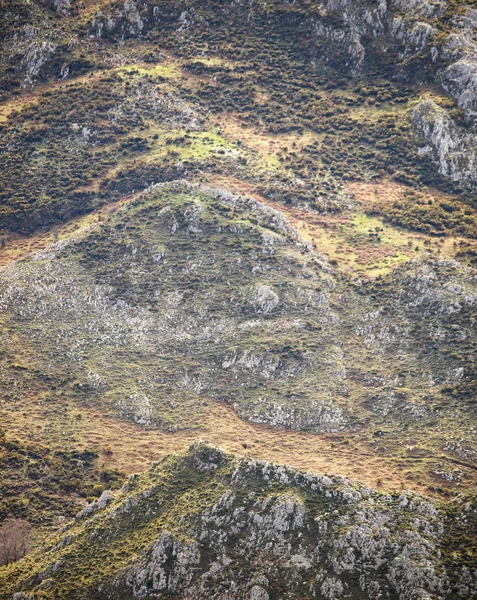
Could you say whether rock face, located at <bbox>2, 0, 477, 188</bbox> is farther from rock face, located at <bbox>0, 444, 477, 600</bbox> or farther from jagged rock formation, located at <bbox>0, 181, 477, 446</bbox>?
rock face, located at <bbox>0, 444, 477, 600</bbox>

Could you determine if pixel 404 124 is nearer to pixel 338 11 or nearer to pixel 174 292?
pixel 338 11

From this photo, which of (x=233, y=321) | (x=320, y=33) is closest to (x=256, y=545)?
(x=233, y=321)

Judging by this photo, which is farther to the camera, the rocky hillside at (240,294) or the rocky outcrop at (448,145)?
the rocky outcrop at (448,145)

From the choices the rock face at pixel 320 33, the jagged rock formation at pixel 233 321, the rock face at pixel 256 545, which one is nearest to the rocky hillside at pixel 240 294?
the rock face at pixel 256 545

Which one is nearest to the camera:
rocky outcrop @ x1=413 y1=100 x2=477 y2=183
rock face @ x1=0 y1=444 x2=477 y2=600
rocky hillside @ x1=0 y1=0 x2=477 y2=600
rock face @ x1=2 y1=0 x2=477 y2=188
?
rock face @ x1=0 y1=444 x2=477 y2=600

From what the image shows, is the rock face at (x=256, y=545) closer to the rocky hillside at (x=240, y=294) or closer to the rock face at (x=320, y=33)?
the rocky hillside at (x=240, y=294)

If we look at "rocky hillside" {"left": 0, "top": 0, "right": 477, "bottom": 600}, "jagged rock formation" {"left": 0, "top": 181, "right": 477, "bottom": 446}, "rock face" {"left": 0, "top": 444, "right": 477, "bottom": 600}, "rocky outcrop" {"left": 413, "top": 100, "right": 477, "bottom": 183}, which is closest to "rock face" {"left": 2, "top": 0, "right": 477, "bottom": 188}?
"rocky hillside" {"left": 0, "top": 0, "right": 477, "bottom": 600}

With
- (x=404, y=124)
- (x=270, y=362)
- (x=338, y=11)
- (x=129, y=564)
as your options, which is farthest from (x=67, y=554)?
(x=338, y=11)

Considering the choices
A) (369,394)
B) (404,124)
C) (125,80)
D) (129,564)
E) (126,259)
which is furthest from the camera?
(125,80)

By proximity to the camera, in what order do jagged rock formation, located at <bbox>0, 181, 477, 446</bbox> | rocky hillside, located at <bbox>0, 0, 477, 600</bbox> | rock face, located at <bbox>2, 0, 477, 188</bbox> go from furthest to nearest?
rock face, located at <bbox>2, 0, 477, 188</bbox>, jagged rock formation, located at <bbox>0, 181, 477, 446</bbox>, rocky hillside, located at <bbox>0, 0, 477, 600</bbox>
